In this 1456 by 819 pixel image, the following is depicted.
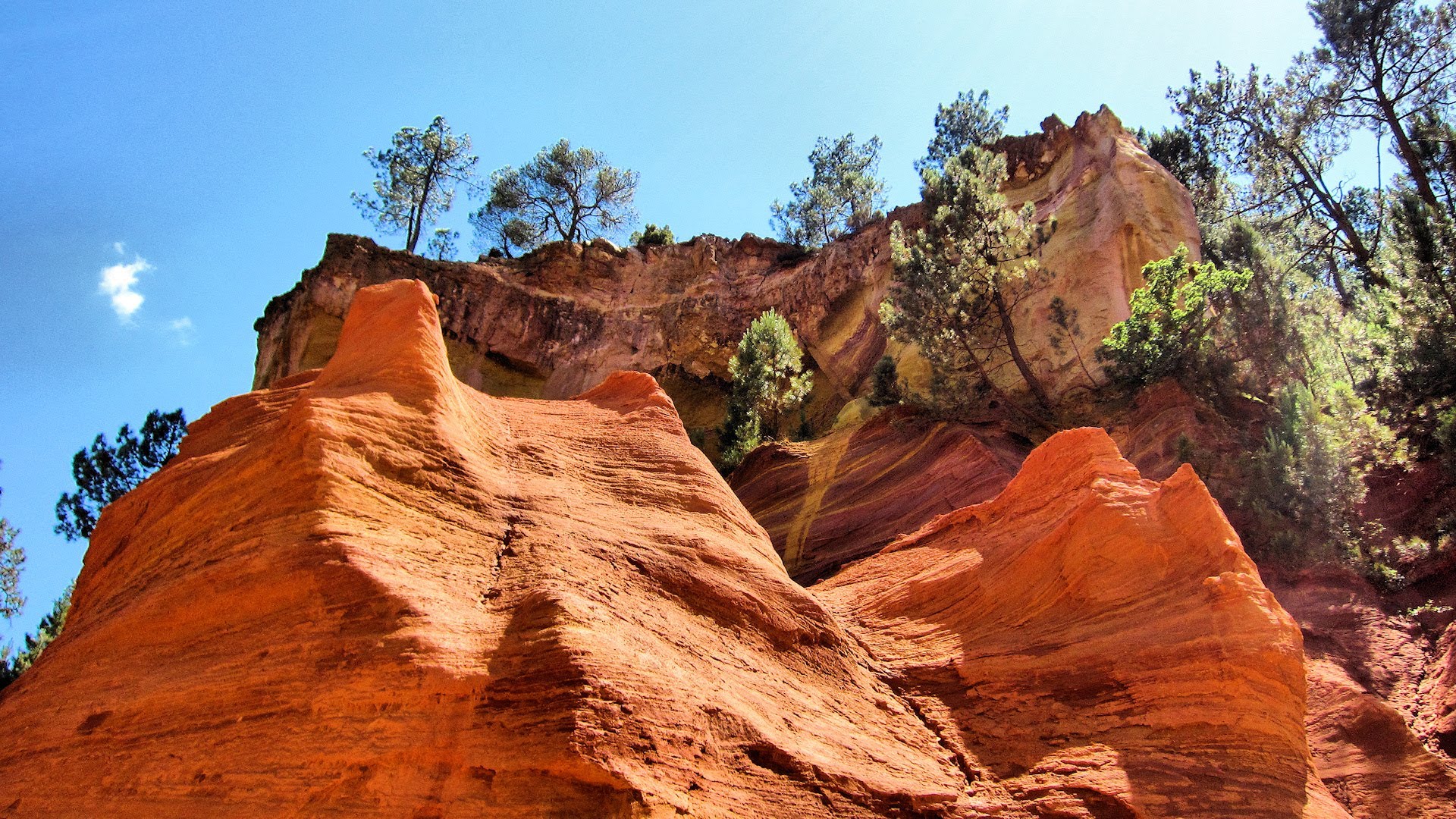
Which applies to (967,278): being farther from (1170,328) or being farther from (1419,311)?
(1419,311)

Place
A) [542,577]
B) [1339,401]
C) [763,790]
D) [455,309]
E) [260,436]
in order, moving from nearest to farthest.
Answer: [763,790] → [542,577] → [260,436] → [1339,401] → [455,309]

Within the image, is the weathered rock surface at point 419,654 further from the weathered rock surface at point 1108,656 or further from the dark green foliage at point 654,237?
the dark green foliage at point 654,237

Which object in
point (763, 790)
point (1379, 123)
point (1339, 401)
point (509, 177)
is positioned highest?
point (509, 177)

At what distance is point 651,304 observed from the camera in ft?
120

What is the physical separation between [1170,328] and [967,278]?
488cm

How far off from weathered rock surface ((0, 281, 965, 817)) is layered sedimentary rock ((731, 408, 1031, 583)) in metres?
7.14

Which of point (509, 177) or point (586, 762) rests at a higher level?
point (509, 177)

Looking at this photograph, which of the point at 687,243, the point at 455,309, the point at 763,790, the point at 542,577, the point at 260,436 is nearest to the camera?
the point at 763,790

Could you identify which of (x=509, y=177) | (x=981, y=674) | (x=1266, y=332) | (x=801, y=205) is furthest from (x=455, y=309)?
(x=981, y=674)

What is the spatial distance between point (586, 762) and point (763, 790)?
157cm

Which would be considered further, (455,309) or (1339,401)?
(455,309)

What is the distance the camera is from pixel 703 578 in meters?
9.74

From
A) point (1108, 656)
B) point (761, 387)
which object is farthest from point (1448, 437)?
point (761, 387)

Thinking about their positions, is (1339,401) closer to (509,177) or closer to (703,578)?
(703,578)
